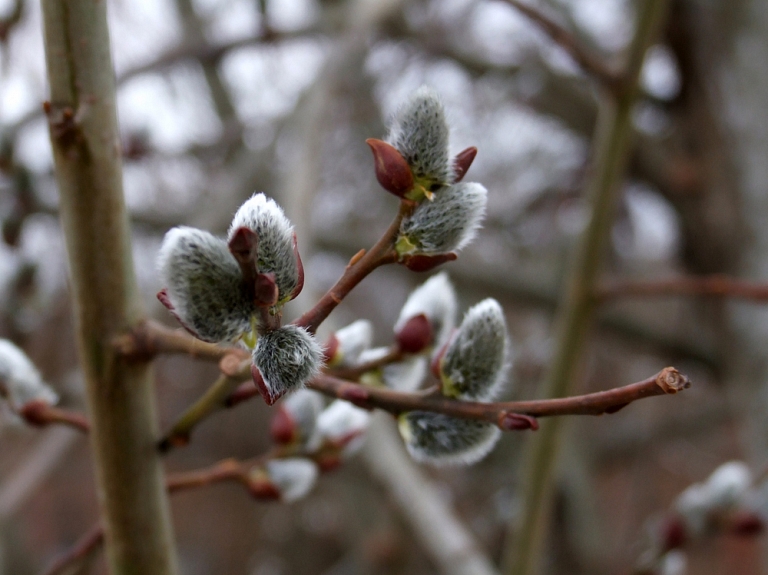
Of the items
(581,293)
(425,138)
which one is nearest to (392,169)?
(425,138)

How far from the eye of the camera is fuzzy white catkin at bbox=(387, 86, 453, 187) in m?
0.47

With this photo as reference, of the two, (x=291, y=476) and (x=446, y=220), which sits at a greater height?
(x=446, y=220)

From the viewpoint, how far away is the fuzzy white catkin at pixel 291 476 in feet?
2.42

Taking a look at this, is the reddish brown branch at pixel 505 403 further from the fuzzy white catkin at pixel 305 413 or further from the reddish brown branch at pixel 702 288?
the reddish brown branch at pixel 702 288

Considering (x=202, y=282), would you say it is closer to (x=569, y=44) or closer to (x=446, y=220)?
(x=446, y=220)

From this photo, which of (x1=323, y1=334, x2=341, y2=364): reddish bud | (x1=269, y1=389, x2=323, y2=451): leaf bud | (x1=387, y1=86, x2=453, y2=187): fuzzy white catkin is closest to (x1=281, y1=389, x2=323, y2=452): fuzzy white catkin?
(x1=269, y1=389, x2=323, y2=451): leaf bud

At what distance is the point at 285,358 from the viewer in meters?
0.42

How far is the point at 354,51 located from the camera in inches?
70.6

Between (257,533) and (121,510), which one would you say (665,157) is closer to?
(121,510)

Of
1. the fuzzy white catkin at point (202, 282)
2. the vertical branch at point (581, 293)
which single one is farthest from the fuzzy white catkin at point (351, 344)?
the vertical branch at point (581, 293)

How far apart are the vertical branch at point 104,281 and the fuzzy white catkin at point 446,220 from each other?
28cm

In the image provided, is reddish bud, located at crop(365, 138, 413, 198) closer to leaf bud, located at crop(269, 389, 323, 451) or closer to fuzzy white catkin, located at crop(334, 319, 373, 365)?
fuzzy white catkin, located at crop(334, 319, 373, 365)

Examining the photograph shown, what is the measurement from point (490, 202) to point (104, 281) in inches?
139

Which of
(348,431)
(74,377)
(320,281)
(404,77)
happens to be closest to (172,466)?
(320,281)
